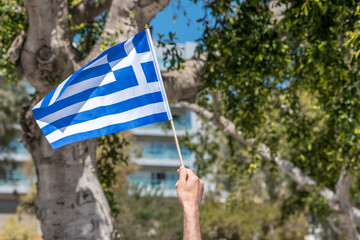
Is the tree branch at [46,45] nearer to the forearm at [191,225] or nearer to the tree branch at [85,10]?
the tree branch at [85,10]

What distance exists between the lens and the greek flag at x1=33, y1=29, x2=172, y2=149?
436 centimetres

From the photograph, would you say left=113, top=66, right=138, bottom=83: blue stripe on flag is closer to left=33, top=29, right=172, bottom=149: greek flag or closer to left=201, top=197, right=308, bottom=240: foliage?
left=33, top=29, right=172, bottom=149: greek flag

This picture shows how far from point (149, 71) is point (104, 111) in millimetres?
575

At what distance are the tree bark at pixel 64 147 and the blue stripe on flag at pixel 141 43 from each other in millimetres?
2152

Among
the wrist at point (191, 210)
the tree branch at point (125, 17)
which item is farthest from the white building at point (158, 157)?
the wrist at point (191, 210)

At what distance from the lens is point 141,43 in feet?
14.2

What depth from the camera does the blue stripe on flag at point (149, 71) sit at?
4.33m

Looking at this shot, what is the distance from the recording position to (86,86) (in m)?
4.48

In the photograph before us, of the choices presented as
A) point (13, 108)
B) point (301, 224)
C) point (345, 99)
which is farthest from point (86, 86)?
point (301, 224)

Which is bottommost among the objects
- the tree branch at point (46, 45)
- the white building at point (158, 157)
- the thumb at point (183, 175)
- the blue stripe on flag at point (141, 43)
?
the thumb at point (183, 175)

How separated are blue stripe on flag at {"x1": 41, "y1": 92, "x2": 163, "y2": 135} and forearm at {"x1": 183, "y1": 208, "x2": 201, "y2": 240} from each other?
5.77 feet

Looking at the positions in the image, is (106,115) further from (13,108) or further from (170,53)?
(13,108)

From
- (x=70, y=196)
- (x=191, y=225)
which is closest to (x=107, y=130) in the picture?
(x=191, y=225)

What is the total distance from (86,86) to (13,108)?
17195mm
